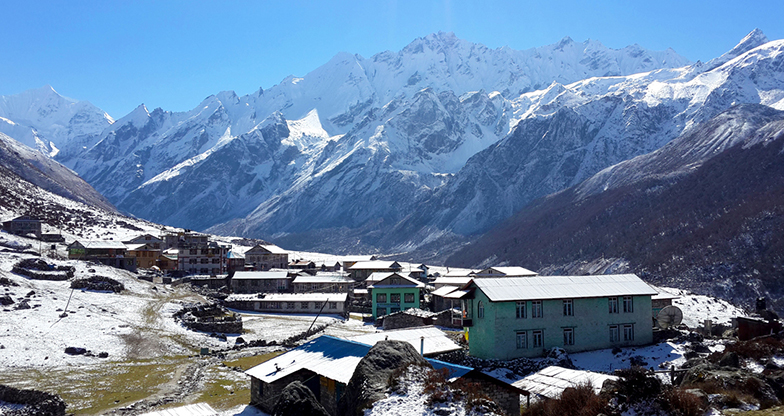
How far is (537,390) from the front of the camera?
29438 mm

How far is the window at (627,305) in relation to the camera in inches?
1869

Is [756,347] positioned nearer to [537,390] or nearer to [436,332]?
[537,390]

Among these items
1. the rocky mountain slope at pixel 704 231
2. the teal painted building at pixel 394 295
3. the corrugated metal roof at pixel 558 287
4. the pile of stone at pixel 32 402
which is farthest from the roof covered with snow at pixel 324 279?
the rocky mountain slope at pixel 704 231

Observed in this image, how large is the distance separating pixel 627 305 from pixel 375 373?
116 feet

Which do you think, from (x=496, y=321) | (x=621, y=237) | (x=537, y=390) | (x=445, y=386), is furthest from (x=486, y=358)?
(x=621, y=237)

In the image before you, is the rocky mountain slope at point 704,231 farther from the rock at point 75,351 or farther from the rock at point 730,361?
the rock at point 75,351

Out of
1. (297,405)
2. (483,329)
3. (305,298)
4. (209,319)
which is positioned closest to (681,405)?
(297,405)

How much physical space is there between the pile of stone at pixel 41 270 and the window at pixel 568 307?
7214 cm

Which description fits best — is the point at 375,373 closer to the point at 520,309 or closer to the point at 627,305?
the point at 520,309

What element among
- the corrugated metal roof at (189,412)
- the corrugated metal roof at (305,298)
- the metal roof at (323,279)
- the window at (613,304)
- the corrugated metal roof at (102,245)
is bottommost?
the corrugated metal roof at (189,412)

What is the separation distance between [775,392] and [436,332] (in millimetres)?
24928

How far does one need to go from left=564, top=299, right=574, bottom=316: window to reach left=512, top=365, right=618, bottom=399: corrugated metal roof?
12.6m

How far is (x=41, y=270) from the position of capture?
267 ft

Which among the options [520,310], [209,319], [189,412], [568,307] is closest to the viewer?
[189,412]
